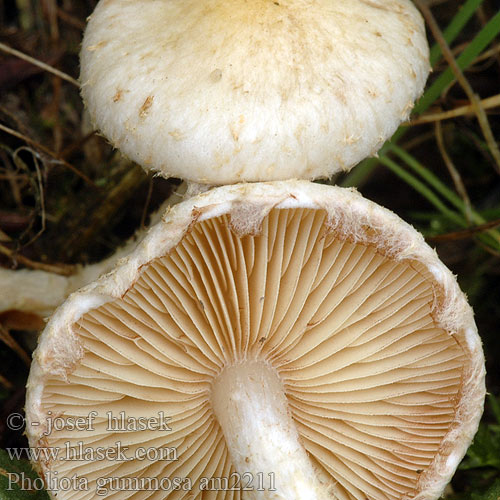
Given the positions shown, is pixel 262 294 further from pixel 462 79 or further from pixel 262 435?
pixel 462 79

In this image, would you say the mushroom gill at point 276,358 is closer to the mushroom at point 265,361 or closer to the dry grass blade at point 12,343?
the mushroom at point 265,361

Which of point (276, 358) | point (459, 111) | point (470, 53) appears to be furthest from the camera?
point (459, 111)

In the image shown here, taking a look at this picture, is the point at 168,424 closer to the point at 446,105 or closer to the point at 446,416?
the point at 446,416

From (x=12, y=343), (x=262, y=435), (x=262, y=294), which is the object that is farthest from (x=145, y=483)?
(x=12, y=343)

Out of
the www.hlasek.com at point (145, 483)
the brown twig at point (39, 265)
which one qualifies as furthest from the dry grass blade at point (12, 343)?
the www.hlasek.com at point (145, 483)

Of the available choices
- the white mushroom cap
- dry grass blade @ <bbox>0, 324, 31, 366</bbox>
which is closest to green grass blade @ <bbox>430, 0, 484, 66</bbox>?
the white mushroom cap

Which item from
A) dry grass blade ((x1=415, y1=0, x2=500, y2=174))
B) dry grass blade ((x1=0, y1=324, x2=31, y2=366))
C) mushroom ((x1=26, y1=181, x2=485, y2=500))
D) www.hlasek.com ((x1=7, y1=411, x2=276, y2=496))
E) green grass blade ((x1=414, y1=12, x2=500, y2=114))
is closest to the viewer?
mushroom ((x1=26, y1=181, x2=485, y2=500))

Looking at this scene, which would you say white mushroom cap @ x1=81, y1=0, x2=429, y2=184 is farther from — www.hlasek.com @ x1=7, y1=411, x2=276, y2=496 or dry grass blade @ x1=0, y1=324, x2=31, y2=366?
dry grass blade @ x1=0, y1=324, x2=31, y2=366

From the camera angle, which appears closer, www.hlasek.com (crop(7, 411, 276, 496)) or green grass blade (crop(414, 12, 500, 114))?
www.hlasek.com (crop(7, 411, 276, 496))
